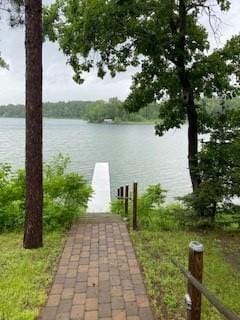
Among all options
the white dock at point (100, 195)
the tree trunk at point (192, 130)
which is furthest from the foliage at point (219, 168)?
the white dock at point (100, 195)

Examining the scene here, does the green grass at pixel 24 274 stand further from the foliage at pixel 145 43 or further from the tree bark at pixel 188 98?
the foliage at pixel 145 43

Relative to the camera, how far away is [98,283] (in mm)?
3846

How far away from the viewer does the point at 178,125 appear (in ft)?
26.2

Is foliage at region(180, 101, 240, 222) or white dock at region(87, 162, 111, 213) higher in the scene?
foliage at region(180, 101, 240, 222)

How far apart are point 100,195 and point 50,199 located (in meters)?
5.69

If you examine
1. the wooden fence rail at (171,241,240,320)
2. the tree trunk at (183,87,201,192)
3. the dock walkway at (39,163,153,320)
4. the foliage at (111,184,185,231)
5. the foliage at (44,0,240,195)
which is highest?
the foliage at (44,0,240,195)

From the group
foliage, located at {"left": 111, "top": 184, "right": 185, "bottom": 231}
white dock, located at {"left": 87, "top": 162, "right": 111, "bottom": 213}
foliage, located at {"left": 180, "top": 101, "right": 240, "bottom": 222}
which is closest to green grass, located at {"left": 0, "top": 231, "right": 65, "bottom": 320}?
foliage, located at {"left": 111, "top": 184, "right": 185, "bottom": 231}

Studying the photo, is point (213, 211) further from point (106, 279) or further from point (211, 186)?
point (106, 279)

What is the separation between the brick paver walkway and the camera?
322 centimetres

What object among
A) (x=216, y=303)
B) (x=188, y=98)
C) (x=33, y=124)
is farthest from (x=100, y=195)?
(x=216, y=303)

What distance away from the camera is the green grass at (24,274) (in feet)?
10.9

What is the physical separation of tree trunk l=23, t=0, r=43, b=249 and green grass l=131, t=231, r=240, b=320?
1.41 metres

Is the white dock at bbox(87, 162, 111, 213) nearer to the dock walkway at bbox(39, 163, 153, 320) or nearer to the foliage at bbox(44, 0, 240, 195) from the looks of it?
the foliage at bbox(44, 0, 240, 195)

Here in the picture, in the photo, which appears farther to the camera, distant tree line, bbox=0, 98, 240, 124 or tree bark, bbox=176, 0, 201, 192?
distant tree line, bbox=0, 98, 240, 124
